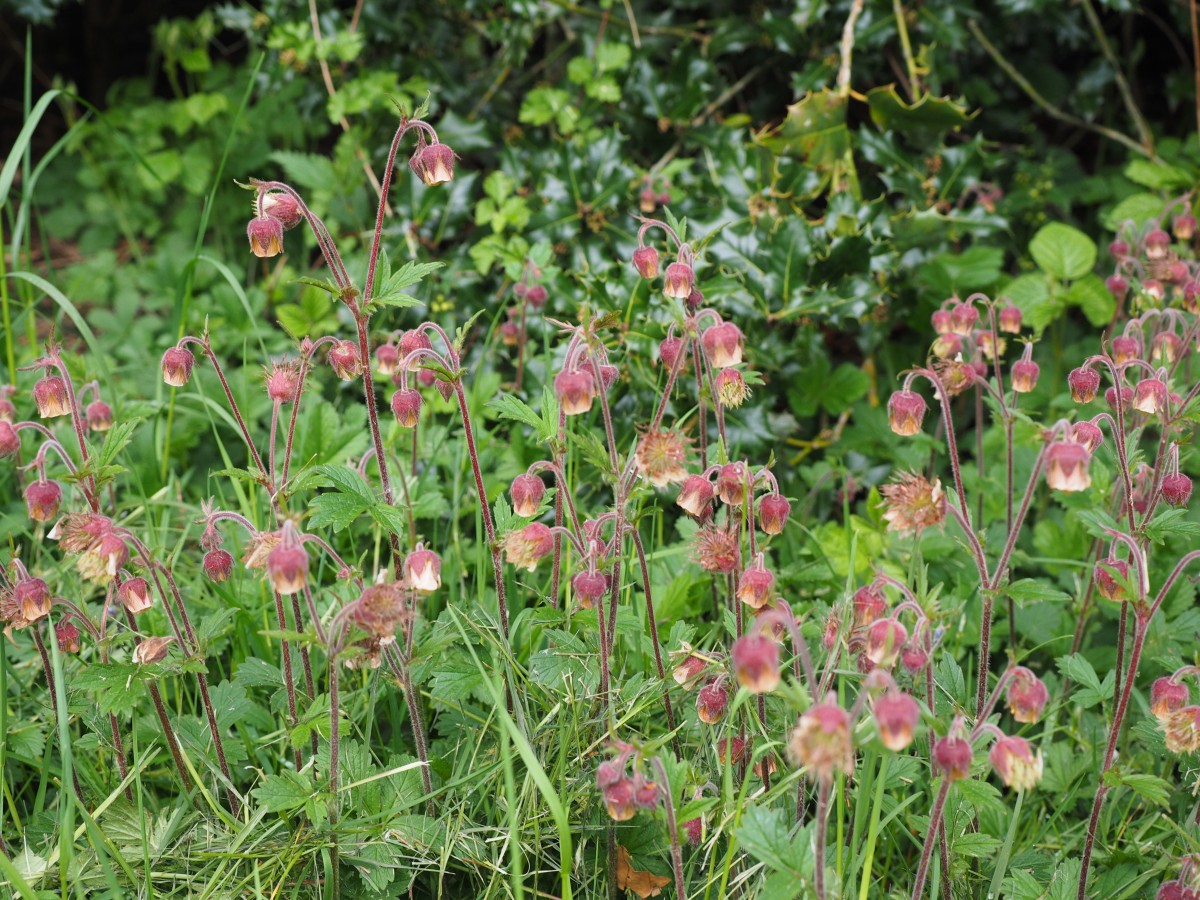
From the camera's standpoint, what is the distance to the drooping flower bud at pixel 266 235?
1.83m

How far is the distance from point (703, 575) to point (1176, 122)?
3.39 metres

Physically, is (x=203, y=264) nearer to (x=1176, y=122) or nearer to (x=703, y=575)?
(x=703, y=575)

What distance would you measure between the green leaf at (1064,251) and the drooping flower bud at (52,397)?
2.83 meters

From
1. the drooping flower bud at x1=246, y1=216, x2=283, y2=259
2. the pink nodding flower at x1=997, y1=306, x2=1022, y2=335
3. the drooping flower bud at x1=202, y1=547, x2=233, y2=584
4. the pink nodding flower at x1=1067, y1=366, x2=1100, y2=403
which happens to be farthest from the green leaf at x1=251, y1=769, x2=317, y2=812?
the pink nodding flower at x1=997, y1=306, x2=1022, y2=335

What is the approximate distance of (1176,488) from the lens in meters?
2.04

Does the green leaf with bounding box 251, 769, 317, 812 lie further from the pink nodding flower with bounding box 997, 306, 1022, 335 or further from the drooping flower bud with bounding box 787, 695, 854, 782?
the pink nodding flower with bounding box 997, 306, 1022, 335

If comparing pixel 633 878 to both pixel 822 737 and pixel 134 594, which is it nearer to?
pixel 822 737

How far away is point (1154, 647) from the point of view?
7.82ft

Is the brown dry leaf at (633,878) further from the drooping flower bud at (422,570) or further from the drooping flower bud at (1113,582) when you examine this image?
the drooping flower bud at (1113,582)

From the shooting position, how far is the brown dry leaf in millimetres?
1971

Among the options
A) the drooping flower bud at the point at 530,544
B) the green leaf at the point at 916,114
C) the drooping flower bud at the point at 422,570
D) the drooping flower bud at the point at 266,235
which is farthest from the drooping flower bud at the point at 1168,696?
the green leaf at the point at 916,114

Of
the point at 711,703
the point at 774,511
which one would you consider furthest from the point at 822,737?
the point at 774,511

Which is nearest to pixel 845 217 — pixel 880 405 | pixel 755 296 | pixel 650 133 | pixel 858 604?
pixel 755 296

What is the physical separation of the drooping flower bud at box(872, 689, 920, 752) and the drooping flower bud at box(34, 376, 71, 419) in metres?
1.55
